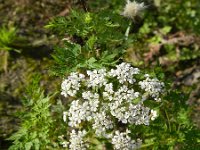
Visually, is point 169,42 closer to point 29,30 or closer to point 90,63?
point 29,30

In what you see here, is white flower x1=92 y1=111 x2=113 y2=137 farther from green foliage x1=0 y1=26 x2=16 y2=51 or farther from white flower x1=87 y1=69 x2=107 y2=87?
green foliage x1=0 y1=26 x2=16 y2=51

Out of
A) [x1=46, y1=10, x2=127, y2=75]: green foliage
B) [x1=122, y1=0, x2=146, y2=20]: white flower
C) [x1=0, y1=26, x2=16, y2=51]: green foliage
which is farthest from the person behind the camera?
[x1=0, y1=26, x2=16, y2=51]: green foliage

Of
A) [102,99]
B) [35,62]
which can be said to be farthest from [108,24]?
[35,62]

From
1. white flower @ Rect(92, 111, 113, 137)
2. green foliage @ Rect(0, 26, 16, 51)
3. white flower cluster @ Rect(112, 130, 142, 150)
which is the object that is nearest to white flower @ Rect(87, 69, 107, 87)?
white flower @ Rect(92, 111, 113, 137)

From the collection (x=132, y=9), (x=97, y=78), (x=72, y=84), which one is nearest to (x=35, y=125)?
(x=72, y=84)

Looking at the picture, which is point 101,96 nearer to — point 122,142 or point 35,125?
point 122,142
